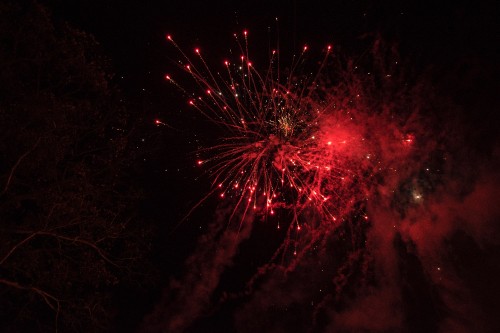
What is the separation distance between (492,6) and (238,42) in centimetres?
554

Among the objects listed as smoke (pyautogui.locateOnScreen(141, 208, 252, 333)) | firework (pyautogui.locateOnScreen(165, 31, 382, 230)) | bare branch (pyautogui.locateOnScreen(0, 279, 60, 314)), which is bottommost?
bare branch (pyautogui.locateOnScreen(0, 279, 60, 314))

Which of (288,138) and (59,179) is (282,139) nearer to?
(288,138)

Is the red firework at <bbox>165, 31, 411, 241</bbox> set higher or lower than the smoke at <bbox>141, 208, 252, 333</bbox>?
higher

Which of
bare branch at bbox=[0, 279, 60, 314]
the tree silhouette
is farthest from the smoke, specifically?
bare branch at bbox=[0, 279, 60, 314]

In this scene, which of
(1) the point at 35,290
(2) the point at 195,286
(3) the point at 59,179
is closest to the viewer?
(1) the point at 35,290

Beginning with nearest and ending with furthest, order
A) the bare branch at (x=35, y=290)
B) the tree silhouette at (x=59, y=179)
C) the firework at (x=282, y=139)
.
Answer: the tree silhouette at (x=59, y=179) < the bare branch at (x=35, y=290) < the firework at (x=282, y=139)

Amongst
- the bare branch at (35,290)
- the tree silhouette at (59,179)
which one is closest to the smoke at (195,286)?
the tree silhouette at (59,179)

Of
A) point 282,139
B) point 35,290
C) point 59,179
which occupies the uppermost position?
point 282,139

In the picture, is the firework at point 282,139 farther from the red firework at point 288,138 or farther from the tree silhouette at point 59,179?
the tree silhouette at point 59,179

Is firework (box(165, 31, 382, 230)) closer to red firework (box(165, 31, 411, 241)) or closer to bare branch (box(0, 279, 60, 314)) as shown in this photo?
red firework (box(165, 31, 411, 241))

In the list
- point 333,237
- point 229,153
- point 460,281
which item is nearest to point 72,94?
point 229,153

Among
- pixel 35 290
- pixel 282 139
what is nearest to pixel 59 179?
pixel 35 290

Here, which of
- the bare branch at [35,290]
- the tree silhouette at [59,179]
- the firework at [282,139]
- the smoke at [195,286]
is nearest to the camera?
the tree silhouette at [59,179]

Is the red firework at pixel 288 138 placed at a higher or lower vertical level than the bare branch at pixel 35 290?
higher
